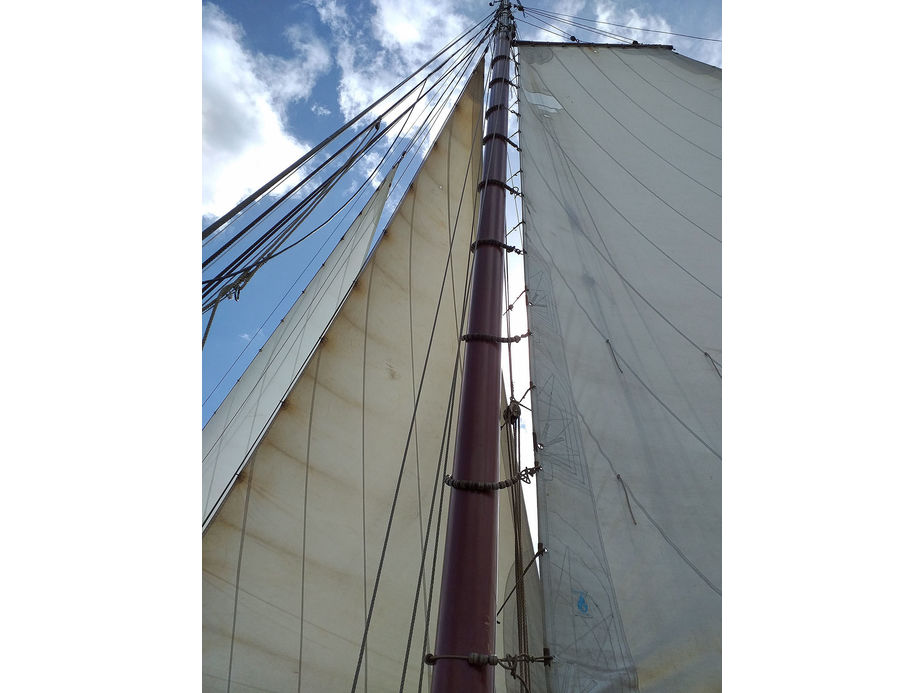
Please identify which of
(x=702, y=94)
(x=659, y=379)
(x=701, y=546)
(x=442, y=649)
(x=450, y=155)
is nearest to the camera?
(x=442, y=649)

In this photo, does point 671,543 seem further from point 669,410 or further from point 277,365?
point 277,365

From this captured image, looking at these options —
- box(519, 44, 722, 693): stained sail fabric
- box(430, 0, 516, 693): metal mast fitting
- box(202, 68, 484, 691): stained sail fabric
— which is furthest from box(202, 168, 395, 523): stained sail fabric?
box(519, 44, 722, 693): stained sail fabric

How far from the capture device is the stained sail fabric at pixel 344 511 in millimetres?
3252

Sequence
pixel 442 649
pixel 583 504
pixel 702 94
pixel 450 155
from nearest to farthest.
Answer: pixel 442 649 → pixel 583 504 → pixel 450 155 → pixel 702 94

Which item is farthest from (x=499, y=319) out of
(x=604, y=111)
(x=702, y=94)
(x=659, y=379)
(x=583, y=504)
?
(x=702, y=94)

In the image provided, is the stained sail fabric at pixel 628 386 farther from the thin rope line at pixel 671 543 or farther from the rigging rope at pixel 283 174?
the rigging rope at pixel 283 174

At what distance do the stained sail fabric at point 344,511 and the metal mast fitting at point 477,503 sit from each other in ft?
1.81

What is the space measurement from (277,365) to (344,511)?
1.37m

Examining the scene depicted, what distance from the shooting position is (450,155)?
19.3ft

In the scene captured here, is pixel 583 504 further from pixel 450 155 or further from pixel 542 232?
pixel 450 155

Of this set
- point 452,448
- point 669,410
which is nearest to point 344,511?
point 452,448

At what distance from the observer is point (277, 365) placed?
14.5ft

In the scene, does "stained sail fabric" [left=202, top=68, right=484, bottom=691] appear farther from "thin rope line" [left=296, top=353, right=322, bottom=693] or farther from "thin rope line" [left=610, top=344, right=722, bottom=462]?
"thin rope line" [left=610, top=344, right=722, bottom=462]

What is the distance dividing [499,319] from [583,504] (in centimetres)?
141
